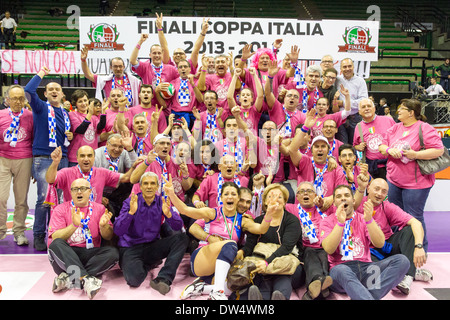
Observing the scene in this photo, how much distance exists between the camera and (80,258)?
14.7 ft

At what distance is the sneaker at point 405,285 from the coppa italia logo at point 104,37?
621 cm

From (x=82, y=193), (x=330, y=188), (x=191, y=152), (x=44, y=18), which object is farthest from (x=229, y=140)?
(x=44, y=18)

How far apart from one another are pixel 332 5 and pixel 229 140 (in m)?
15.8

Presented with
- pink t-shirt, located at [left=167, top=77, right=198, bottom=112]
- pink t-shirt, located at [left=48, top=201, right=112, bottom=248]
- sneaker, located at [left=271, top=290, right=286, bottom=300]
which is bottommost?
sneaker, located at [left=271, top=290, right=286, bottom=300]

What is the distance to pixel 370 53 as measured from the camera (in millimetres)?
8359

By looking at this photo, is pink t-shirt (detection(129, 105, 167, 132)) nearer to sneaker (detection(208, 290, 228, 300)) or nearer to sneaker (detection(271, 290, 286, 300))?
sneaker (detection(208, 290, 228, 300))

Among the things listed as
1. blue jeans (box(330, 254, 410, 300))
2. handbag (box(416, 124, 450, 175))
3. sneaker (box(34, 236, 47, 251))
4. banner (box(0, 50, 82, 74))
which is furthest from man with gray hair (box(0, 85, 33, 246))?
handbag (box(416, 124, 450, 175))

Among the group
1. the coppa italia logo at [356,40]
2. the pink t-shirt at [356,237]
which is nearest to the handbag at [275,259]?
the pink t-shirt at [356,237]

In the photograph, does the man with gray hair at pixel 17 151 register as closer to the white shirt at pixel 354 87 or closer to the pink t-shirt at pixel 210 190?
the pink t-shirt at pixel 210 190

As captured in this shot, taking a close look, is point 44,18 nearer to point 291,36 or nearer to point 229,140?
point 291,36

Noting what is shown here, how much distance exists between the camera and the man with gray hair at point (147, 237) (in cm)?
445

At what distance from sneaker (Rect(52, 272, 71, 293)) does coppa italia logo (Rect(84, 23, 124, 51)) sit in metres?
5.05

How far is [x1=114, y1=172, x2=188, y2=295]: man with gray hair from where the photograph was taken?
445 centimetres

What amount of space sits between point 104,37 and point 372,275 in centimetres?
634
